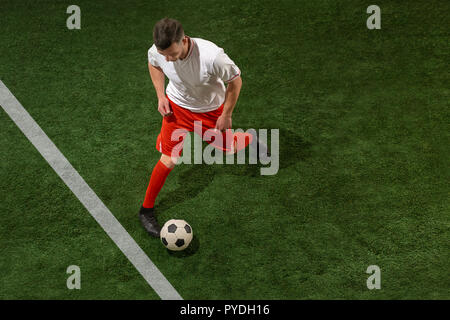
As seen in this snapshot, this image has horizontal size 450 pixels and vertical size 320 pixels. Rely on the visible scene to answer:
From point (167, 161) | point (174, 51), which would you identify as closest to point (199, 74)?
point (174, 51)

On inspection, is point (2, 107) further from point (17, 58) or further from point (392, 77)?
point (392, 77)

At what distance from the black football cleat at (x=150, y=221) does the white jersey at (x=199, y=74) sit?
0.92m

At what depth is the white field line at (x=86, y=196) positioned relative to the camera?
4277mm

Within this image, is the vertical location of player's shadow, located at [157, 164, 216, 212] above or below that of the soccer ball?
above

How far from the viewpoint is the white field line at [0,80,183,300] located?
14.0 feet

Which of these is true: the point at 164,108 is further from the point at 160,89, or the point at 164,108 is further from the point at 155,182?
the point at 155,182

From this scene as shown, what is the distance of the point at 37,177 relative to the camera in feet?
16.3

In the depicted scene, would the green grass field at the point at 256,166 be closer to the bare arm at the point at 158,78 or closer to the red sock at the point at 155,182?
the red sock at the point at 155,182

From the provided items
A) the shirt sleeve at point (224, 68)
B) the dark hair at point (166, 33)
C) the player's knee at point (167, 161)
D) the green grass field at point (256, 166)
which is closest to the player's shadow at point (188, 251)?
the green grass field at point (256, 166)

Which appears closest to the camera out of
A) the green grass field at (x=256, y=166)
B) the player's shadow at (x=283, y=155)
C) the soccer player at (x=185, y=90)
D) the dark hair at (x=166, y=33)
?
the dark hair at (x=166, y=33)

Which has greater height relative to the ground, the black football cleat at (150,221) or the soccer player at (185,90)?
the soccer player at (185,90)

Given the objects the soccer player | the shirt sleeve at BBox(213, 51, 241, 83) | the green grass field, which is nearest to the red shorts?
the soccer player

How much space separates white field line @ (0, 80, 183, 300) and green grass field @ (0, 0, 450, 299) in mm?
55

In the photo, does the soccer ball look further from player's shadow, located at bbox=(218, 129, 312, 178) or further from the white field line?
player's shadow, located at bbox=(218, 129, 312, 178)
